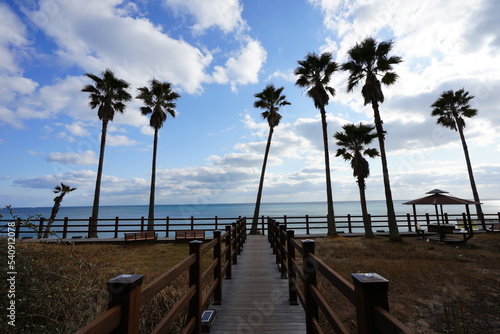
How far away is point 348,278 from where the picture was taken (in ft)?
24.8

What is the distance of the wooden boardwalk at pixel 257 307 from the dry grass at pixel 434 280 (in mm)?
1567

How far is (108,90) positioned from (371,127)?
67.4 ft

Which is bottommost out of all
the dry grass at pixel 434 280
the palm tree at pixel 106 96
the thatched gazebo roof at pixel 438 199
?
the dry grass at pixel 434 280

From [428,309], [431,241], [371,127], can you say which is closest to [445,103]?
[371,127]

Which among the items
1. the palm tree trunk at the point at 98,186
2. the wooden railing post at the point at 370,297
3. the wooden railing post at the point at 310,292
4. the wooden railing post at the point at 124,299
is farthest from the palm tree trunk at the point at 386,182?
the palm tree trunk at the point at 98,186

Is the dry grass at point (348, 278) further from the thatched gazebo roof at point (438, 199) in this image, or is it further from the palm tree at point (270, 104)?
the palm tree at point (270, 104)

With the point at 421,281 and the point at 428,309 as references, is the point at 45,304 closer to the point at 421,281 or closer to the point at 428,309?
the point at 428,309

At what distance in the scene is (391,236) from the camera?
577 inches

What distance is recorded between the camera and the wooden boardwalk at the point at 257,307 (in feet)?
11.6

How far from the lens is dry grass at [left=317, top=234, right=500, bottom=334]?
5102 mm

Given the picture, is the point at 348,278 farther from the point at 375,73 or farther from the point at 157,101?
the point at 157,101

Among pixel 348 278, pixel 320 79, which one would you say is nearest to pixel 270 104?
pixel 320 79

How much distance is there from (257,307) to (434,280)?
6207 mm

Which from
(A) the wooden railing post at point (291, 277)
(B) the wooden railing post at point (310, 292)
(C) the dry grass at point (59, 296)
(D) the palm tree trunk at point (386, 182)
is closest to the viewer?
(B) the wooden railing post at point (310, 292)
